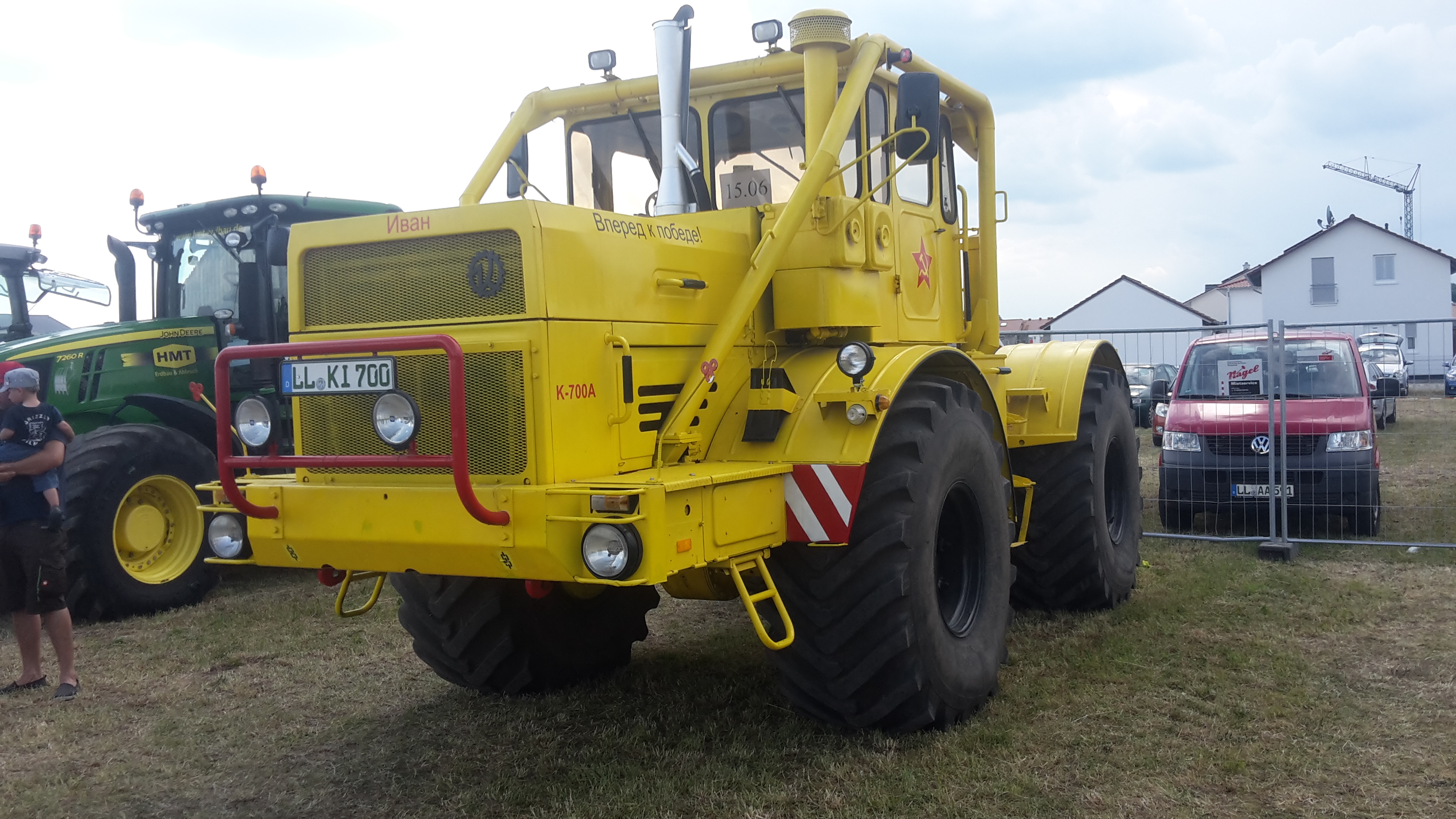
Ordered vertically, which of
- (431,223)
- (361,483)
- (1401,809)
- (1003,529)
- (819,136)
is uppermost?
(819,136)

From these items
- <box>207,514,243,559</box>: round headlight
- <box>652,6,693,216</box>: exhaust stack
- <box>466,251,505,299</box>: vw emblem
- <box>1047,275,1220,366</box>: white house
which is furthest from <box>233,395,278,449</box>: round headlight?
<box>1047,275,1220,366</box>: white house

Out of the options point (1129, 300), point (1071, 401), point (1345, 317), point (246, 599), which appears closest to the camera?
point (1071, 401)

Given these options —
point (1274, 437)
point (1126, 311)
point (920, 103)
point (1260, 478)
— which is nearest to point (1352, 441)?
point (1274, 437)

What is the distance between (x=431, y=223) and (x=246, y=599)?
5136 millimetres

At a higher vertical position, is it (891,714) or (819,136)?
(819,136)

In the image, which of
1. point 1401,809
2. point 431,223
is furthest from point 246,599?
point 1401,809

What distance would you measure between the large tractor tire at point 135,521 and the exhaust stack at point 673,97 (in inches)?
177

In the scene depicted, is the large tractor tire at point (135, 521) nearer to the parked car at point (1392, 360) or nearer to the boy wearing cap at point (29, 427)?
the boy wearing cap at point (29, 427)

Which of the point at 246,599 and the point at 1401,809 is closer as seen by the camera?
the point at 1401,809

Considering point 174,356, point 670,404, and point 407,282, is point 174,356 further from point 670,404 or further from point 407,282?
point 670,404

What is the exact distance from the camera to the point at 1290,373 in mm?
10148

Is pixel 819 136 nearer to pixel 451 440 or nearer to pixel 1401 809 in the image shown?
pixel 451 440

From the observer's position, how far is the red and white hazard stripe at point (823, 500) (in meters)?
4.47

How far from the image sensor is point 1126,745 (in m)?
4.77
